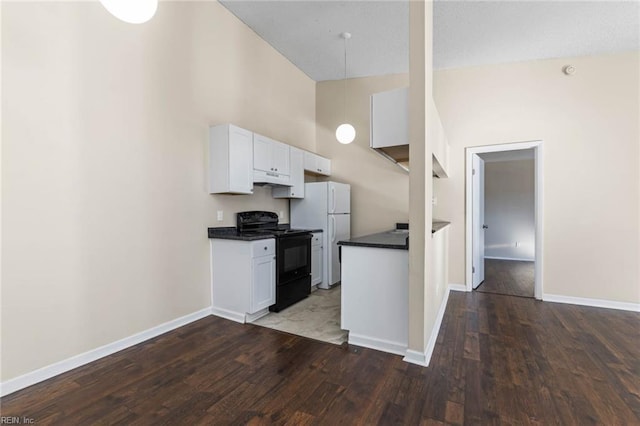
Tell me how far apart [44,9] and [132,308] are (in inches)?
87.4

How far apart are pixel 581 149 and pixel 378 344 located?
3.63 metres

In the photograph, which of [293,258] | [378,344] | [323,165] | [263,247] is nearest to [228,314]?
[263,247]

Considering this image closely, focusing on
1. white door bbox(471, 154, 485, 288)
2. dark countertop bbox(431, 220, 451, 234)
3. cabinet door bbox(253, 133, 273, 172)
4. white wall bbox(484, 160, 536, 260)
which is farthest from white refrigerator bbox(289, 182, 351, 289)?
white wall bbox(484, 160, 536, 260)

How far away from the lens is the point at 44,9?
1.98 metres

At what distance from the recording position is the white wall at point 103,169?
1.89 meters

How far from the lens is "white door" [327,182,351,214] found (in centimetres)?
440

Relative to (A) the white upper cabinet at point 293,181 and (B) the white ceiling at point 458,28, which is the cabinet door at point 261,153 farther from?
(B) the white ceiling at point 458,28

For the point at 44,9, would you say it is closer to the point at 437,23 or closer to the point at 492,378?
the point at 437,23

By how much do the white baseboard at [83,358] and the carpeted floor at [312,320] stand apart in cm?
81

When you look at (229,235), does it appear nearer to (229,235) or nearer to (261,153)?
(229,235)

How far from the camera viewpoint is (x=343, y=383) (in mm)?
1979

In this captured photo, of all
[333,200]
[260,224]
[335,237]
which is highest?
[333,200]

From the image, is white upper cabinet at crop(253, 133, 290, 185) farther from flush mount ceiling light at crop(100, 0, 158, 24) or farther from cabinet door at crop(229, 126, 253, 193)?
flush mount ceiling light at crop(100, 0, 158, 24)

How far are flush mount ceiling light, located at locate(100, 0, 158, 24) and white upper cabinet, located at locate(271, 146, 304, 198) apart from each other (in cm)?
248
